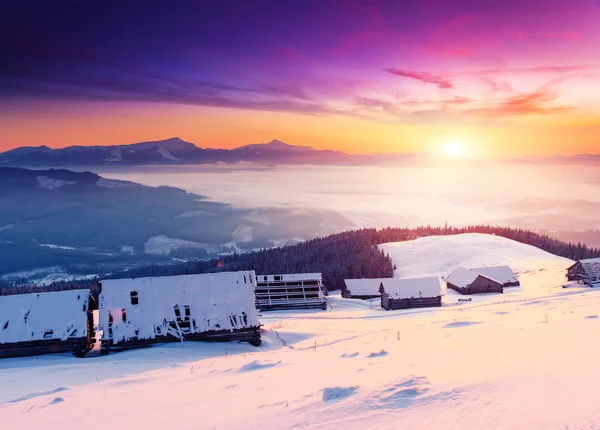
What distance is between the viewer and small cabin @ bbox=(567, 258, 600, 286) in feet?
233

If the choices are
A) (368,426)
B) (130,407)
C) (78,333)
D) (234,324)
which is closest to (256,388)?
(130,407)

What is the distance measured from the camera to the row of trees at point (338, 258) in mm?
106094

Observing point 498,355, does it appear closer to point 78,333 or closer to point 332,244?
point 78,333

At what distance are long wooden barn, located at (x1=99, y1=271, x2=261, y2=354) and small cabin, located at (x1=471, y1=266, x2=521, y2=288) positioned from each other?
59868 millimetres

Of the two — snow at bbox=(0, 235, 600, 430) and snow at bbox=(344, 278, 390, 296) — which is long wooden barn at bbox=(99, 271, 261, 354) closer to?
snow at bbox=(0, 235, 600, 430)

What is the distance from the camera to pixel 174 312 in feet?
112

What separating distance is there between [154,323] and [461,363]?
26.6 metres

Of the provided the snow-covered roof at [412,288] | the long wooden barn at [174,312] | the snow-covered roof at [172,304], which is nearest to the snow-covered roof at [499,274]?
the snow-covered roof at [412,288]

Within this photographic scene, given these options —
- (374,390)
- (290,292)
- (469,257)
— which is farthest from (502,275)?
(374,390)

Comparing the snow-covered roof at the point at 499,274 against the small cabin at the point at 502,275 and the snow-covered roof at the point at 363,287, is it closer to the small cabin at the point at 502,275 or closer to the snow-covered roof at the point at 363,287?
the small cabin at the point at 502,275

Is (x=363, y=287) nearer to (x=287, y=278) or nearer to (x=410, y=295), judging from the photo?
(x=410, y=295)

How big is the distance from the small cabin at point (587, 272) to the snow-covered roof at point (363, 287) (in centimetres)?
3454

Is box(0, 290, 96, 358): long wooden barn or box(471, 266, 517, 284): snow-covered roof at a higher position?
box(0, 290, 96, 358): long wooden barn

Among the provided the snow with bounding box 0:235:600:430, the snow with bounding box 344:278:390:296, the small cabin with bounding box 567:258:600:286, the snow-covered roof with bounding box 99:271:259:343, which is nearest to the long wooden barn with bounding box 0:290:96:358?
the snow-covered roof with bounding box 99:271:259:343
